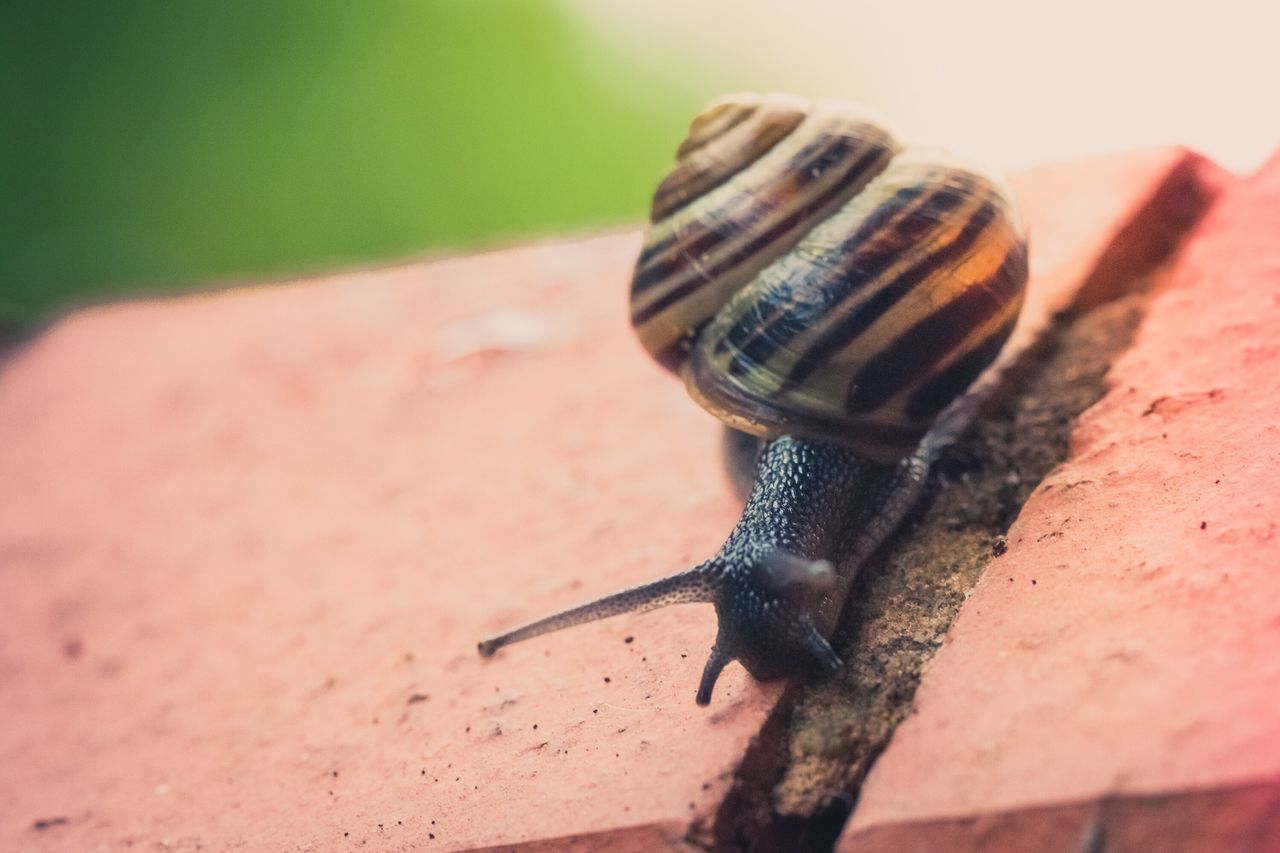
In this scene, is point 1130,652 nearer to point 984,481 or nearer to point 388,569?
point 984,481

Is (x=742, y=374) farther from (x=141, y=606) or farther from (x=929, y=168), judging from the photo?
(x=141, y=606)

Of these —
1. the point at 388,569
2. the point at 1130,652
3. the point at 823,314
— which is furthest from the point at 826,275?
the point at 388,569

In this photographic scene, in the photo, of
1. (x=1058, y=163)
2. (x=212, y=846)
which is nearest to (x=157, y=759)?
(x=212, y=846)

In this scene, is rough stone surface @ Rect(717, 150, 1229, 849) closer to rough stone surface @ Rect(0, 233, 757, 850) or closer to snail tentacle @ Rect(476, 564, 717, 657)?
rough stone surface @ Rect(0, 233, 757, 850)

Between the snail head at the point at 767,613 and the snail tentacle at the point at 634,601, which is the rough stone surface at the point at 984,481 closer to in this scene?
the snail head at the point at 767,613

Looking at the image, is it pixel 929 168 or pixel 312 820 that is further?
pixel 929 168

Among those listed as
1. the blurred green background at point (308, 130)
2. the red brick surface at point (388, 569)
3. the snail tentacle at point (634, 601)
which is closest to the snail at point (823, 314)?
the snail tentacle at point (634, 601)
